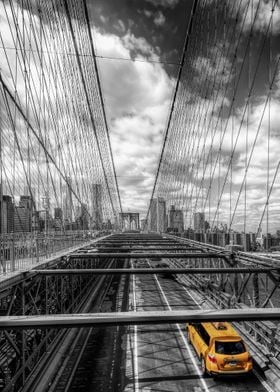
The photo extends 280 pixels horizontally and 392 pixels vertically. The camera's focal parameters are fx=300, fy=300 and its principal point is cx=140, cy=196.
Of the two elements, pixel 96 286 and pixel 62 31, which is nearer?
pixel 62 31

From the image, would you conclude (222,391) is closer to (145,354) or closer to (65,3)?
(145,354)

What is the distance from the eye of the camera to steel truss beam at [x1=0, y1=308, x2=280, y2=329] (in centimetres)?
302

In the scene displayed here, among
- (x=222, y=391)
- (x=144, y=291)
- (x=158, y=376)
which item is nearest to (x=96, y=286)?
(x=144, y=291)

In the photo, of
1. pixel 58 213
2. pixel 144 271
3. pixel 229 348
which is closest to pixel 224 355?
pixel 229 348

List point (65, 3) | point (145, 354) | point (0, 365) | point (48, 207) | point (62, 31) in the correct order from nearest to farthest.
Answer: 1. point (0, 365)
2. point (145, 354)
3. point (48, 207)
4. point (65, 3)
5. point (62, 31)

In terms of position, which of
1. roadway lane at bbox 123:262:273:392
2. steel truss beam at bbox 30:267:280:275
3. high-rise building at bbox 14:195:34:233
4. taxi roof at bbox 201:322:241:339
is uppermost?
high-rise building at bbox 14:195:34:233

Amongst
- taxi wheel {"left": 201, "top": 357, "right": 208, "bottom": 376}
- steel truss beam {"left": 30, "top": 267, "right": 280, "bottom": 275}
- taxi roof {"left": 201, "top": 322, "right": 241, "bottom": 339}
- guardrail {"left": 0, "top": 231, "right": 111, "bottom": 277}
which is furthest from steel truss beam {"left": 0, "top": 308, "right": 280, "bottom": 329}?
taxi wheel {"left": 201, "top": 357, "right": 208, "bottom": 376}

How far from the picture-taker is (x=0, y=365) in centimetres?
750

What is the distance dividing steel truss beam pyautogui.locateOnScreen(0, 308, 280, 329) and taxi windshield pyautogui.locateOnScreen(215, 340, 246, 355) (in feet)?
25.1

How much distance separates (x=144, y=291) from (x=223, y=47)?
19.7 meters

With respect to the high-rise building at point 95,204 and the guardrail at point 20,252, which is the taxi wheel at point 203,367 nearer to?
the guardrail at point 20,252

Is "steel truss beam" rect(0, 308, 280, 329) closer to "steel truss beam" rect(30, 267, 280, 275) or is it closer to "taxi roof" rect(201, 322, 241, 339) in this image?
"steel truss beam" rect(30, 267, 280, 275)

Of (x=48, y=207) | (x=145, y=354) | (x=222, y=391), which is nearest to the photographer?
(x=222, y=391)

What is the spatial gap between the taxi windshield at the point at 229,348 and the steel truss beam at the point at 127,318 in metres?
7.64
